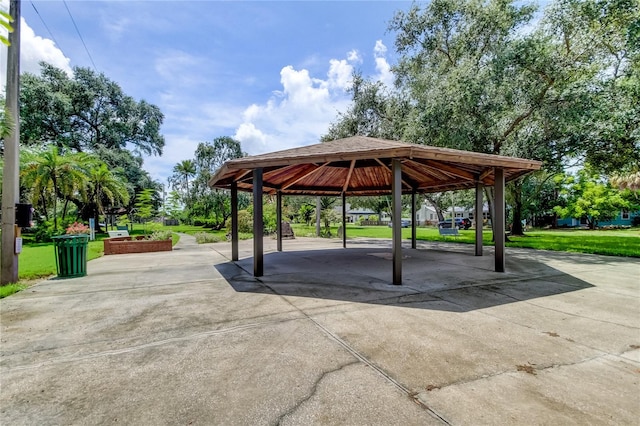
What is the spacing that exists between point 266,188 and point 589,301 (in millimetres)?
10124

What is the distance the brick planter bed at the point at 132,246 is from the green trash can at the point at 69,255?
5.64 m

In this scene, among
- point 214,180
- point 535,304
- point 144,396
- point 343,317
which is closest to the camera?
point 144,396

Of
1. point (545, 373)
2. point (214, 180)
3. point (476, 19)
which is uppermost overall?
point (476, 19)

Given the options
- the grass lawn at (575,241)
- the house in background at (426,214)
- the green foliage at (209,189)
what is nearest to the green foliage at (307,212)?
the green foliage at (209,189)

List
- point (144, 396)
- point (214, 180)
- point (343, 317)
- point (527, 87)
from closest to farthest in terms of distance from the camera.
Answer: point (144, 396) → point (343, 317) → point (214, 180) → point (527, 87)

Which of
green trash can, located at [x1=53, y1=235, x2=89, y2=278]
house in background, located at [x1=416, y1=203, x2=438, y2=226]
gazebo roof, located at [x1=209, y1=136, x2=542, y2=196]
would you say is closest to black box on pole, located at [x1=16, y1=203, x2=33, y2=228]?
green trash can, located at [x1=53, y1=235, x2=89, y2=278]

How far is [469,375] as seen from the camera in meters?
2.81

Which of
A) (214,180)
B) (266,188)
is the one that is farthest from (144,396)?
(266,188)

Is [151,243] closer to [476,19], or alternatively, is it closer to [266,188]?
[266,188]

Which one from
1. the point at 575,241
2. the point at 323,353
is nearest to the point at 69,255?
the point at 323,353

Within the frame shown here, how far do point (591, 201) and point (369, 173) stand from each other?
32687mm

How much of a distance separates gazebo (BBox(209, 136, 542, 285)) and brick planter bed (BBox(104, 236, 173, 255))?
5.30 metres

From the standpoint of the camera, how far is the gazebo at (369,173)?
609 cm

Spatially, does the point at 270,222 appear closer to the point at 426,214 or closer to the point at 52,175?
the point at 52,175
